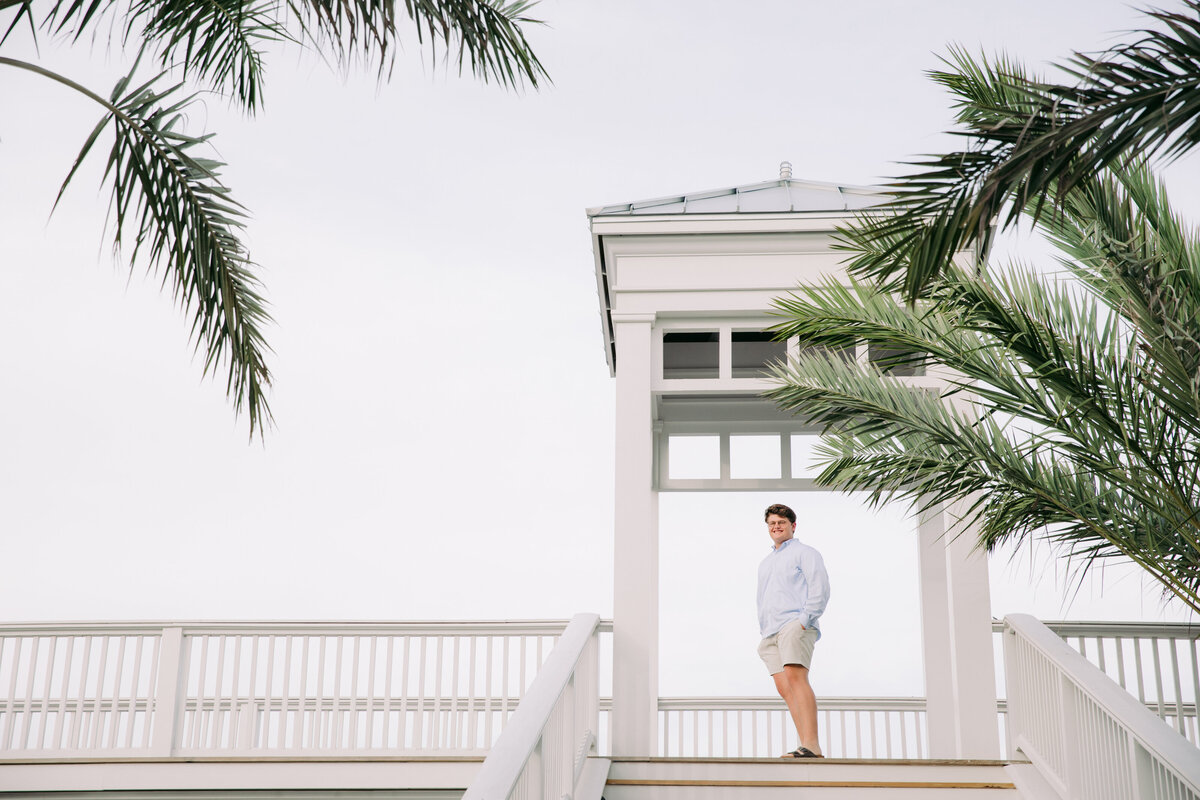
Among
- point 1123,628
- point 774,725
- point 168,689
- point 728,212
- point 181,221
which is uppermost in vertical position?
point 728,212

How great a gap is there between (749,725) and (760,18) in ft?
44.9

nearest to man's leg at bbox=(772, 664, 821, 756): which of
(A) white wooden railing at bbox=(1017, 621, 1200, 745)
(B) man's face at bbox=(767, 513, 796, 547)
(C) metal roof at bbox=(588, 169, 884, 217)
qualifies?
(B) man's face at bbox=(767, 513, 796, 547)

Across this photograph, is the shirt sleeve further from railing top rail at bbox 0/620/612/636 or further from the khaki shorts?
railing top rail at bbox 0/620/612/636

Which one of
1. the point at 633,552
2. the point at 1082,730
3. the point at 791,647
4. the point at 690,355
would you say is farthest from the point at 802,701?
the point at 690,355

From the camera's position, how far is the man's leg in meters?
7.21

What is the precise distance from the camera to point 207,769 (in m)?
8.27

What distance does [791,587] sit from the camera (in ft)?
24.8

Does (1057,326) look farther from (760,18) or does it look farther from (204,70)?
(760,18)

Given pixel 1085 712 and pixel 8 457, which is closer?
pixel 1085 712

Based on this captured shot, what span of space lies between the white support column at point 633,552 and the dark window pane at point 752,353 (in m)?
1.70

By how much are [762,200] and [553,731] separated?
4.58 m

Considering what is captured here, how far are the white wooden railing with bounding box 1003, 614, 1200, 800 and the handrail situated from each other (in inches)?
99.5

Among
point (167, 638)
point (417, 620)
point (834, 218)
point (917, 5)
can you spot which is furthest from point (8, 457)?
point (917, 5)

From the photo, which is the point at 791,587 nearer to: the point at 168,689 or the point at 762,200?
the point at 762,200
